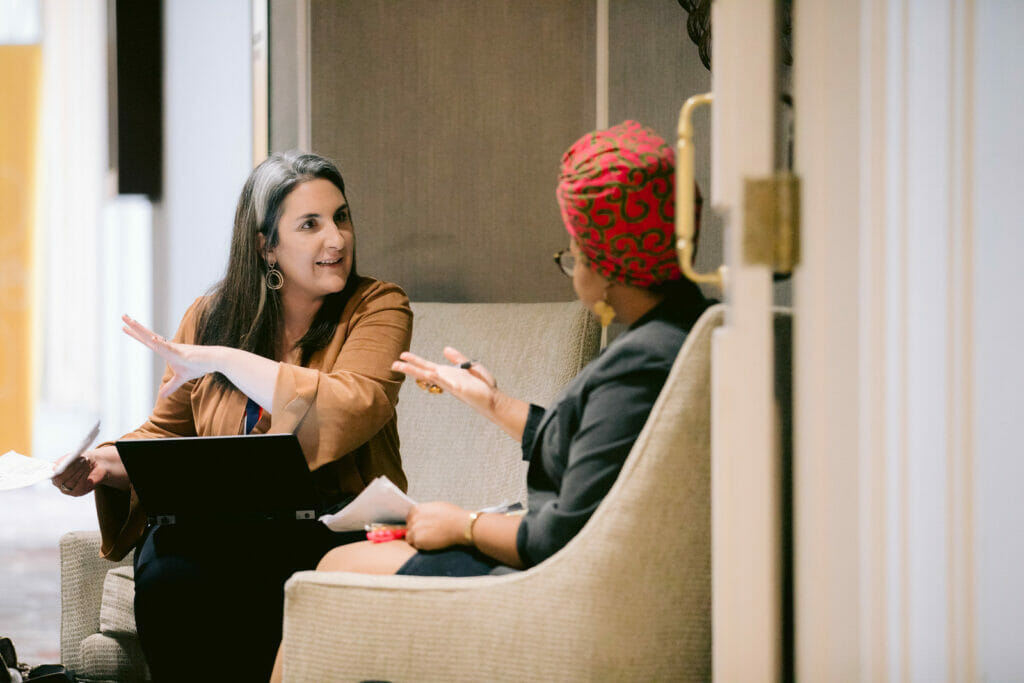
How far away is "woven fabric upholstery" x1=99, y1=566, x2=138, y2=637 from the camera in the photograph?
1.82 metres

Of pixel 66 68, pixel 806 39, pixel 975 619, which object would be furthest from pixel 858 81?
pixel 66 68

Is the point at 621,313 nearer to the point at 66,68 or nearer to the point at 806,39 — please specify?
the point at 806,39

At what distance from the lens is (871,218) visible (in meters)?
0.90

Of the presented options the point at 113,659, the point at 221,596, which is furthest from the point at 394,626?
the point at 113,659

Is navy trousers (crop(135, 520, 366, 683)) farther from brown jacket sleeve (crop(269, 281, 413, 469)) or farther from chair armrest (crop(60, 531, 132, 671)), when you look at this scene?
chair armrest (crop(60, 531, 132, 671))

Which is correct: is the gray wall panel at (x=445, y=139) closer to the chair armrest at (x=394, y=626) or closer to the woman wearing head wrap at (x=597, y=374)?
the woman wearing head wrap at (x=597, y=374)

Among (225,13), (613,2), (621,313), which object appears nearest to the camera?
(621,313)

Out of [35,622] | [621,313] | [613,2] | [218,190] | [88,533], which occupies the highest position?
[613,2]

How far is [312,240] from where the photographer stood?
1.83 metres

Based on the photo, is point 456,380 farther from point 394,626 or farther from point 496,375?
point 496,375

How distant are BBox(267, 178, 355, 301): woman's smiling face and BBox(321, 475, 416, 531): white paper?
1.89 ft

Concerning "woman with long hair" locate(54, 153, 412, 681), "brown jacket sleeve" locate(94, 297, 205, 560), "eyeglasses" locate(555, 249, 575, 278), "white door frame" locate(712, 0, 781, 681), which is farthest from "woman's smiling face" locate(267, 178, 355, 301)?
"white door frame" locate(712, 0, 781, 681)

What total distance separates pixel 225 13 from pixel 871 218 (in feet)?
9.43

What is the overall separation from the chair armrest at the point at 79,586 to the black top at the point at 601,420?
111cm
